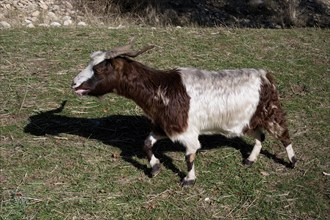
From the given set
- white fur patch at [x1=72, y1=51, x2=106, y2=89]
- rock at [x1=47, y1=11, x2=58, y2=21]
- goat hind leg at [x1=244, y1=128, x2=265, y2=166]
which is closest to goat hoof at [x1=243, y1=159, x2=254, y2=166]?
goat hind leg at [x1=244, y1=128, x2=265, y2=166]

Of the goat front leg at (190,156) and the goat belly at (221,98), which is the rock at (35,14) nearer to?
the goat belly at (221,98)

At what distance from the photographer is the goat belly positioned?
16.1 ft

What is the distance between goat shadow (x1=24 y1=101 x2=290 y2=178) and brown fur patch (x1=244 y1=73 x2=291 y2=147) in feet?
2.05

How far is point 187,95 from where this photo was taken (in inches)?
192

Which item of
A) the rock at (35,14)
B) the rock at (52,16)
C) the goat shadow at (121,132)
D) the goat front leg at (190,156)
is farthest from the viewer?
the rock at (35,14)

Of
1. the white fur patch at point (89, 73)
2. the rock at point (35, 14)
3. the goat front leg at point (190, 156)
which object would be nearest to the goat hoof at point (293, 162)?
the goat front leg at point (190, 156)

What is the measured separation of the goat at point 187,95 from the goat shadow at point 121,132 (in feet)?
1.94

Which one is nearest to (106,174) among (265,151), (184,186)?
(184,186)

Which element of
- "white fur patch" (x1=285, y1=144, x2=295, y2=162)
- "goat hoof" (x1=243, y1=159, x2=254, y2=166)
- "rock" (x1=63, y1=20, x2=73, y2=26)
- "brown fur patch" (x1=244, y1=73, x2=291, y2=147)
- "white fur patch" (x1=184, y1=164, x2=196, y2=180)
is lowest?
"rock" (x1=63, y1=20, x2=73, y2=26)

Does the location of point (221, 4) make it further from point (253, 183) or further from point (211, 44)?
point (253, 183)

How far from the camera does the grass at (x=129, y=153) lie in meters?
4.81

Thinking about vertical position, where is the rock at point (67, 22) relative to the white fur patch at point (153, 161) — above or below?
below

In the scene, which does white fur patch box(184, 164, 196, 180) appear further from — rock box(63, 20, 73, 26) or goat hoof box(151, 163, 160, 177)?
rock box(63, 20, 73, 26)

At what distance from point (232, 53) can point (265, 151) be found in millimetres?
3107
